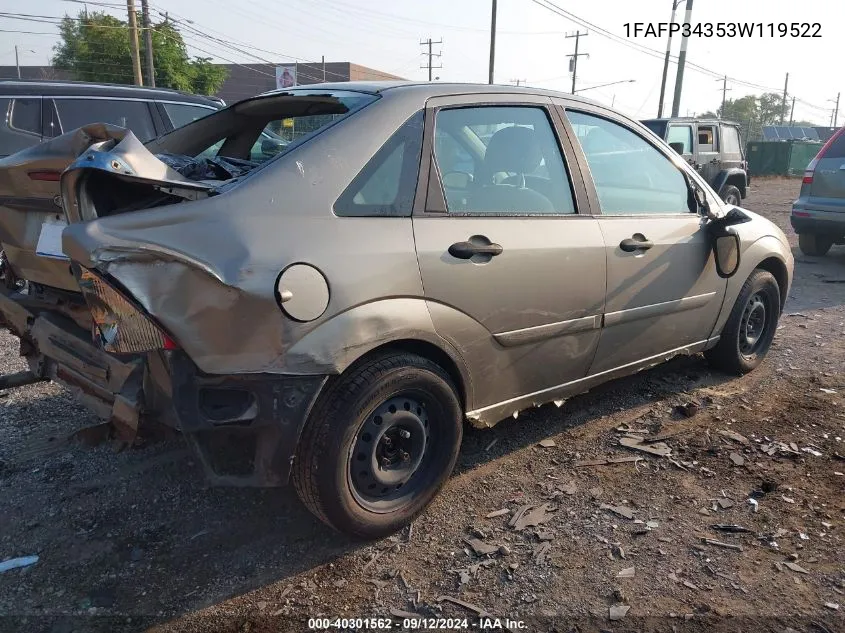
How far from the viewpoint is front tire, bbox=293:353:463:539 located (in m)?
2.45

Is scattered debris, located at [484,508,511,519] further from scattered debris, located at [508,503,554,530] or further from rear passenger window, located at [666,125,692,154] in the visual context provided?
rear passenger window, located at [666,125,692,154]

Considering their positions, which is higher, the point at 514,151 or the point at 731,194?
the point at 514,151

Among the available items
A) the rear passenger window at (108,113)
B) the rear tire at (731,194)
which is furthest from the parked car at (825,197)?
the rear passenger window at (108,113)

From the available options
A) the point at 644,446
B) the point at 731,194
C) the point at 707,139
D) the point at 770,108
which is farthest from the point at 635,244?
the point at 770,108

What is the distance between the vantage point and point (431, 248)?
8.65 feet

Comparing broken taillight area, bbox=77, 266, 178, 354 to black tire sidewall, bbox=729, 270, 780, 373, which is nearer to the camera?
broken taillight area, bbox=77, 266, 178, 354

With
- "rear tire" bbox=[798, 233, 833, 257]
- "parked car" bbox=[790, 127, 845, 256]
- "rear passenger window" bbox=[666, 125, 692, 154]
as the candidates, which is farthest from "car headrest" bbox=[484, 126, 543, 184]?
"rear passenger window" bbox=[666, 125, 692, 154]

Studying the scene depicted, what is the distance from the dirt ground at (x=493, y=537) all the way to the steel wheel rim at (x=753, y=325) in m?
0.73

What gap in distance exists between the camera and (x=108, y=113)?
21.9 ft

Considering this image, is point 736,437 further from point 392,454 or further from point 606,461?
point 392,454

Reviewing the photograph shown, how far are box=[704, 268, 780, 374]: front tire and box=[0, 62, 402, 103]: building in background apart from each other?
40973 millimetres

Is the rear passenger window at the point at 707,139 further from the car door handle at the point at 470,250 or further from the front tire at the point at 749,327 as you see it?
the car door handle at the point at 470,250

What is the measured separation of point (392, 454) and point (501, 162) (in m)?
1.46

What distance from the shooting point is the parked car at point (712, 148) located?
1262cm
